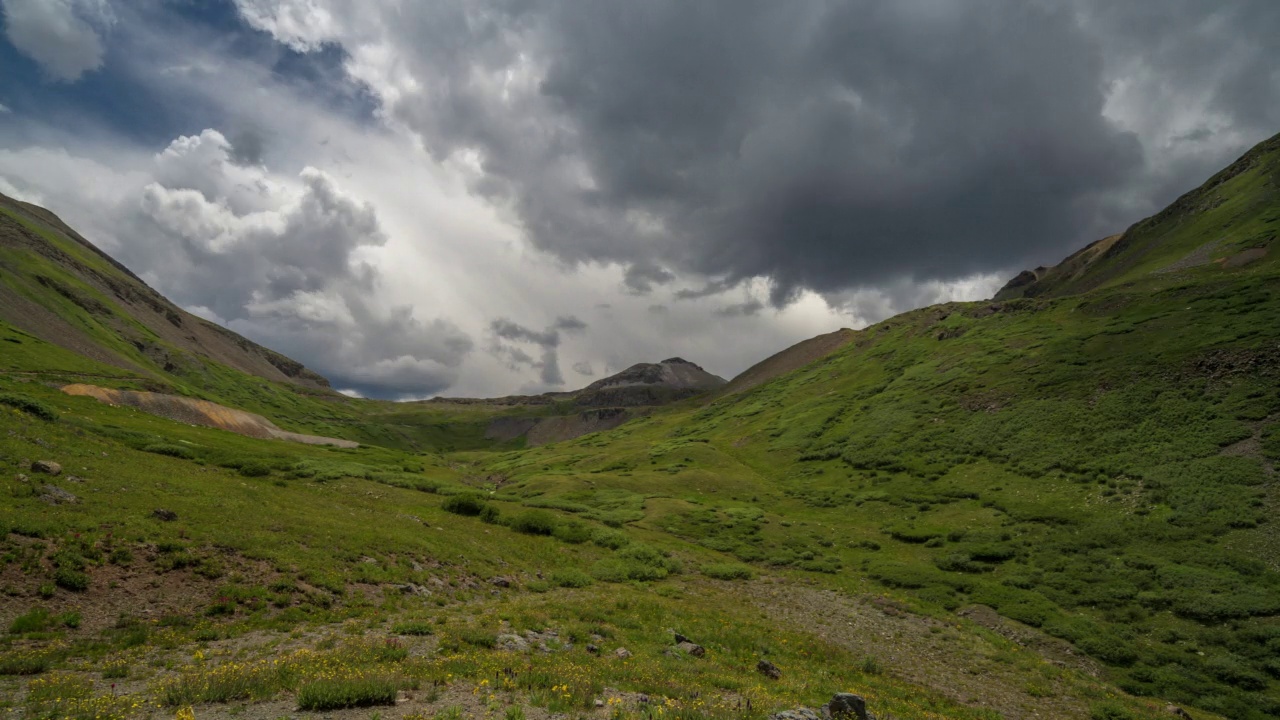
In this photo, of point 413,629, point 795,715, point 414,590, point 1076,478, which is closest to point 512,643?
point 413,629

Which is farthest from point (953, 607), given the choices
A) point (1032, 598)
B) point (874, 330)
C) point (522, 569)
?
point (874, 330)

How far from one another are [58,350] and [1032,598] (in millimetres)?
155124

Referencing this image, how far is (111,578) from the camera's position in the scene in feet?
61.6

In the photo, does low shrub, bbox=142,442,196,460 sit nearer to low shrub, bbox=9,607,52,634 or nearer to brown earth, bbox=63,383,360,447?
low shrub, bbox=9,607,52,634

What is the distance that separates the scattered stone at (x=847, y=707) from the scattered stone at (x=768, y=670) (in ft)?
20.5

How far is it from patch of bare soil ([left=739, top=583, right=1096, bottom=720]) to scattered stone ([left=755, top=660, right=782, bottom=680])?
7888mm

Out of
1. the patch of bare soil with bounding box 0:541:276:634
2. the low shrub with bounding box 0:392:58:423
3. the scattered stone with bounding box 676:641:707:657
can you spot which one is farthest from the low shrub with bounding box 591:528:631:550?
the low shrub with bounding box 0:392:58:423

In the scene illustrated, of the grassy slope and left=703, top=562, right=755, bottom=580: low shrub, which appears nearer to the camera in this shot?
the grassy slope

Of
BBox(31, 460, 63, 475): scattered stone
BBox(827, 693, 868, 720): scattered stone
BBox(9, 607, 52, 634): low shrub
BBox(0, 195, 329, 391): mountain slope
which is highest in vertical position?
BBox(0, 195, 329, 391): mountain slope

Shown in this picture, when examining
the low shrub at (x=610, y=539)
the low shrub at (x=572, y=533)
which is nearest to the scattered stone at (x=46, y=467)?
the low shrub at (x=572, y=533)

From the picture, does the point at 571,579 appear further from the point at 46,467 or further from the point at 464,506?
the point at 46,467

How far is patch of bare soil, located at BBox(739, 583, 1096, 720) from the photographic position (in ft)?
71.4

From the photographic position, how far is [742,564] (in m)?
44.4

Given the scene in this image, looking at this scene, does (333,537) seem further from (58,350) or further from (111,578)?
(58,350)
